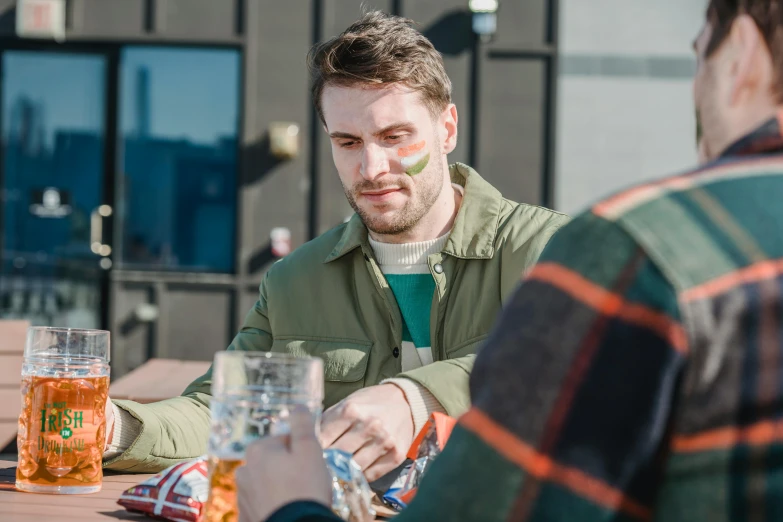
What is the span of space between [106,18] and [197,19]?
0.69m

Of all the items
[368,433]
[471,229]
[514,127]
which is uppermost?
[514,127]

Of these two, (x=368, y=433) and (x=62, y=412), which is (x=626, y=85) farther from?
(x=62, y=412)

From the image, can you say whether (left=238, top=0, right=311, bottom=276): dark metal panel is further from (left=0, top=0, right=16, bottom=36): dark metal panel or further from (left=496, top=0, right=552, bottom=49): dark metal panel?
(left=0, top=0, right=16, bottom=36): dark metal panel

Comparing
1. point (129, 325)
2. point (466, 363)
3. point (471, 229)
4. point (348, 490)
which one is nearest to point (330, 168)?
point (129, 325)

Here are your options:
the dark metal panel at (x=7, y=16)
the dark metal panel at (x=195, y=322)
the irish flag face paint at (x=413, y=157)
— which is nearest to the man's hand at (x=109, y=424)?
the irish flag face paint at (x=413, y=157)

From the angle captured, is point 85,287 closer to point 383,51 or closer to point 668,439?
point 383,51

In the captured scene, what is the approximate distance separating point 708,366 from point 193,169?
22.0 feet

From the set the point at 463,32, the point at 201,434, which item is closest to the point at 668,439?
the point at 201,434

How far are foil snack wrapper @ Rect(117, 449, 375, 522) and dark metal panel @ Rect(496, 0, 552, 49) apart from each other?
5883 millimetres

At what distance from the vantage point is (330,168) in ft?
23.1

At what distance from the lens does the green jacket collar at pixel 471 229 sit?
2.43 m

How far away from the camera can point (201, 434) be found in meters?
2.12

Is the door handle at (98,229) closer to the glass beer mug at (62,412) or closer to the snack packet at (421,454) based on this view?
the glass beer mug at (62,412)

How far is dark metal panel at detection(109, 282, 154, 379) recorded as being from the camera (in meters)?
7.12
